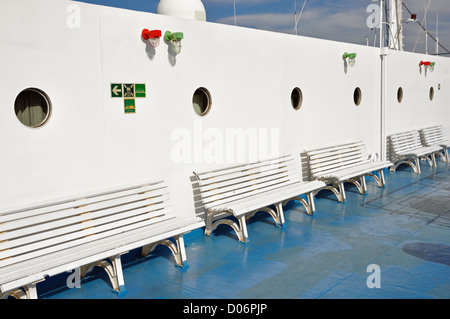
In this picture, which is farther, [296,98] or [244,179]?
[296,98]

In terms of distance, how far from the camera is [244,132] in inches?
275

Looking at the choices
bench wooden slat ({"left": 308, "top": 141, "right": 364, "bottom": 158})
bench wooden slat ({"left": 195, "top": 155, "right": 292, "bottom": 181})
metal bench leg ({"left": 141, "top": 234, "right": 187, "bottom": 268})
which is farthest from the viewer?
bench wooden slat ({"left": 308, "top": 141, "right": 364, "bottom": 158})

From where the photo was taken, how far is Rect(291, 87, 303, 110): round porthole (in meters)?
8.10

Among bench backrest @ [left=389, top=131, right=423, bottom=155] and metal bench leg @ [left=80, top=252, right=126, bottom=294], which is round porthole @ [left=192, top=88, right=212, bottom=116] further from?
bench backrest @ [left=389, top=131, right=423, bottom=155]

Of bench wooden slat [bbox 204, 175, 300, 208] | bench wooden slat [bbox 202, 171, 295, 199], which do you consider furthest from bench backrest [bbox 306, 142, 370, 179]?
bench wooden slat [bbox 202, 171, 295, 199]

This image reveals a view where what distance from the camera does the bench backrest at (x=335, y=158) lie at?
7895mm

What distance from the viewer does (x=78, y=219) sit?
453 centimetres

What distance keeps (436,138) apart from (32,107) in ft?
36.3

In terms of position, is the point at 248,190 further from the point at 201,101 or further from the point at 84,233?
the point at 84,233

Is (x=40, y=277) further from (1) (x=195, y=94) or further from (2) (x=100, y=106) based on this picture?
(1) (x=195, y=94)

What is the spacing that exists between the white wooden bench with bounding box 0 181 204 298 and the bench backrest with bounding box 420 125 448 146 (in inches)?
353

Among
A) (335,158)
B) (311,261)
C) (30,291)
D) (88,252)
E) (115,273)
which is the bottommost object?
(311,261)

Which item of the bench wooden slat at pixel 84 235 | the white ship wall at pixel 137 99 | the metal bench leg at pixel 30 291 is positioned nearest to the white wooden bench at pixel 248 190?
the white ship wall at pixel 137 99

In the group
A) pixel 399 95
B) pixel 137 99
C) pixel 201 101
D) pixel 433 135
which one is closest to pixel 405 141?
pixel 399 95
